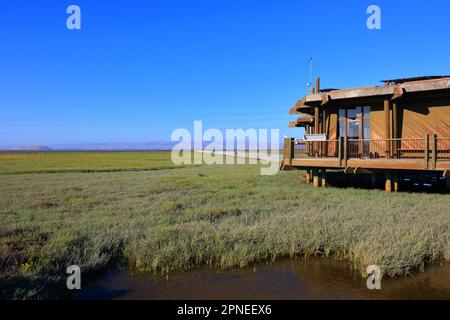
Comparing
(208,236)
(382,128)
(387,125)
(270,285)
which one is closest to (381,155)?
(382,128)

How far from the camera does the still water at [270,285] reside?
19.4 feet

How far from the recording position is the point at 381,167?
1426cm

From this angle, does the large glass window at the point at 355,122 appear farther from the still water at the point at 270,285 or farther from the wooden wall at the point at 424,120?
the still water at the point at 270,285

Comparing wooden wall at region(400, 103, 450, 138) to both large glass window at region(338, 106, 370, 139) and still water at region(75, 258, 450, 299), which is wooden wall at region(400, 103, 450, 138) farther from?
still water at region(75, 258, 450, 299)

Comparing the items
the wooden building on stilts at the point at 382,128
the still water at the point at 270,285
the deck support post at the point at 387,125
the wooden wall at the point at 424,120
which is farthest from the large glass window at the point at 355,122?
the still water at the point at 270,285

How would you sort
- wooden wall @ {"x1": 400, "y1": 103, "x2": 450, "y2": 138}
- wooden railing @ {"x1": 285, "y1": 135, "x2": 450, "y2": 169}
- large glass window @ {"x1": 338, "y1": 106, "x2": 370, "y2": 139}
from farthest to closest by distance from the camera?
large glass window @ {"x1": 338, "y1": 106, "x2": 370, "y2": 139}
wooden wall @ {"x1": 400, "y1": 103, "x2": 450, "y2": 138}
wooden railing @ {"x1": 285, "y1": 135, "x2": 450, "y2": 169}

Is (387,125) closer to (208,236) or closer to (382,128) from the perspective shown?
(382,128)

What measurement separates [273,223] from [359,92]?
9217 mm

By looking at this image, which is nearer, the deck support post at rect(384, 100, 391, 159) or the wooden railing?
the wooden railing

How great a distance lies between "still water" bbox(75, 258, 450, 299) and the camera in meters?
5.91

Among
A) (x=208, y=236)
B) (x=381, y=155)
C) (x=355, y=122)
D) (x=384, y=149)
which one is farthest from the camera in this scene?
(x=355, y=122)

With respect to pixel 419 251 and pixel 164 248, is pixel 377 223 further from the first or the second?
pixel 164 248

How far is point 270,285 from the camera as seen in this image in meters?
6.34

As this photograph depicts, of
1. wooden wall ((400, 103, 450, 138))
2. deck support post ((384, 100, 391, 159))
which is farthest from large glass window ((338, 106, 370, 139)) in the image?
wooden wall ((400, 103, 450, 138))
